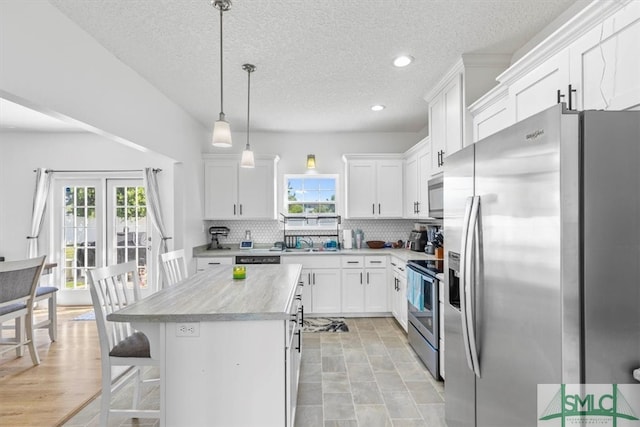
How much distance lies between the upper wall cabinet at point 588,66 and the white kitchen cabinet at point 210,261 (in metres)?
3.66

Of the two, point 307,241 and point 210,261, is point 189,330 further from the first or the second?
point 307,241

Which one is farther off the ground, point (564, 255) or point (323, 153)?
point (323, 153)

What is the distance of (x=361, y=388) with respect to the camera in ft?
8.90

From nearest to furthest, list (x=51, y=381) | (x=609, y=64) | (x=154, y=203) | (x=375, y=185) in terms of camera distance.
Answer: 1. (x=609, y=64)
2. (x=51, y=381)
3. (x=154, y=203)
4. (x=375, y=185)

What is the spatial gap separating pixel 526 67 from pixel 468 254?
117 cm

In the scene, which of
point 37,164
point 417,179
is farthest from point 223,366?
point 37,164

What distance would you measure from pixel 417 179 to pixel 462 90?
1.69m

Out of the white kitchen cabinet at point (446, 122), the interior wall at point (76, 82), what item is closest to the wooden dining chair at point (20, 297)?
the interior wall at point (76, 82)

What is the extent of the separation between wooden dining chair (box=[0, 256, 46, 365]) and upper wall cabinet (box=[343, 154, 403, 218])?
12.1 feet

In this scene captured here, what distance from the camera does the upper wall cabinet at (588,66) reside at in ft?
4.12

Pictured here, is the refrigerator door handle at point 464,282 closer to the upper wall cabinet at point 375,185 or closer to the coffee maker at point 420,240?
the coffee maker at point 420,240

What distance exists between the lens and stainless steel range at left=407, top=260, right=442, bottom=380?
2.79 metres

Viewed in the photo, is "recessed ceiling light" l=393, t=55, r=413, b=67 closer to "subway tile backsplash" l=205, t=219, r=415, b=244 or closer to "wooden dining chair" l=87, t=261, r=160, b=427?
"wooden dining chair" l=87, t=261, r=160, b=427

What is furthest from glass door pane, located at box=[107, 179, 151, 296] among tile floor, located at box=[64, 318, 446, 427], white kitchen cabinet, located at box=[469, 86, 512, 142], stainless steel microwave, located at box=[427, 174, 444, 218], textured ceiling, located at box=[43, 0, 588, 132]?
white kitchen cabinet, located at box=[469, 86, 512, 142]
